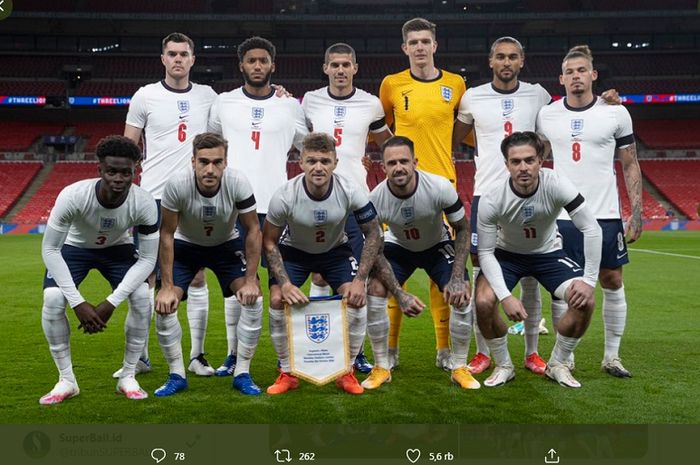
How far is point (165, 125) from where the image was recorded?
5363mm

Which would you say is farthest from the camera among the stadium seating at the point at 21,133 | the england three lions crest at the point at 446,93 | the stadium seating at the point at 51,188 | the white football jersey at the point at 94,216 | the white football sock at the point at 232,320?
the stadium seating at the point at 21,133

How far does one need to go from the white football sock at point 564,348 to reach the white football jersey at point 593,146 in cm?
94

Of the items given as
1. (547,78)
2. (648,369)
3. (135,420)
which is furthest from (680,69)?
(135,420)

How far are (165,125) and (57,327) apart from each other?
174 cm

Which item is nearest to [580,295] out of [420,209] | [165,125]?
[420,209]

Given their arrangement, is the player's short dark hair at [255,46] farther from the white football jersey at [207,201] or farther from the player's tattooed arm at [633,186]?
the player's tattooed arm at [633,186]

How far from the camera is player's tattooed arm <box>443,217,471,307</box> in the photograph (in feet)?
15.4

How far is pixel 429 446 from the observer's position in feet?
9.43

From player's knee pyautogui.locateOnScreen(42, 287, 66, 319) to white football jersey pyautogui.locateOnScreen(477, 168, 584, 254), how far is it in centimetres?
267

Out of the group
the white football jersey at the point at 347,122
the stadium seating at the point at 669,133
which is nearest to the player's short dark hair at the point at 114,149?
the white football jersey at the point at 347,122

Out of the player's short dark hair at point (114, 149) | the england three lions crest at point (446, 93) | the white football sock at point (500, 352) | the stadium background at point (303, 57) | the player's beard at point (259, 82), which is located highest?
the stadium background at point (303, 57)

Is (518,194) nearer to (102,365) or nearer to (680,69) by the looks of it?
(102,365)

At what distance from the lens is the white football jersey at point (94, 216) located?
4.23 m

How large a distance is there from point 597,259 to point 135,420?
2987 mm
